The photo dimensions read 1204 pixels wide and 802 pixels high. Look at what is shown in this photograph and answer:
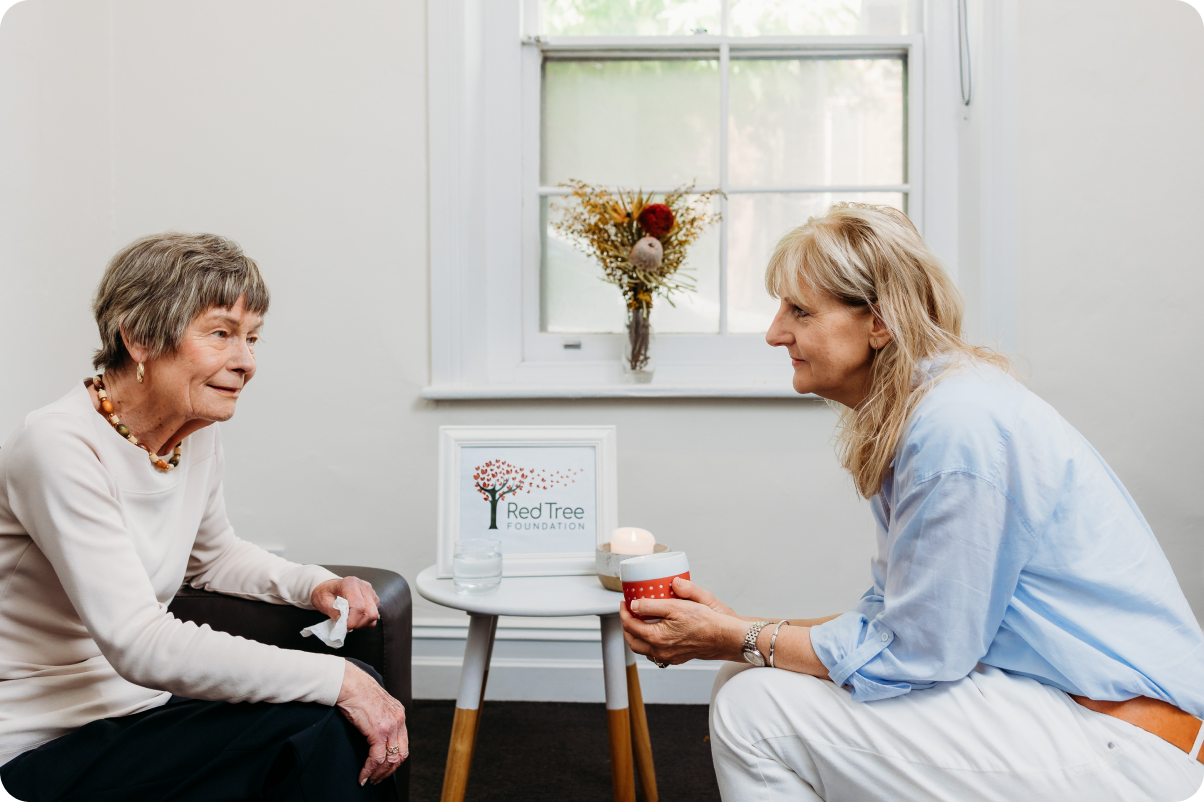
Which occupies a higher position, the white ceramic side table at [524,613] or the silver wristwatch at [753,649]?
the silver wristwatch at [753,649]

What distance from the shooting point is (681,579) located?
110cm

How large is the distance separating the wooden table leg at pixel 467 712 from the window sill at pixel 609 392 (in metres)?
0.78

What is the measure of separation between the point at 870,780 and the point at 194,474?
110 centimetres

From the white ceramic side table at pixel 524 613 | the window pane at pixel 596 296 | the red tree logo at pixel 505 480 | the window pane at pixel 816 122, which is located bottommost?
the white ceramic side table at pixel 524 613

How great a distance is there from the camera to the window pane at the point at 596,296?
2320 millimetres

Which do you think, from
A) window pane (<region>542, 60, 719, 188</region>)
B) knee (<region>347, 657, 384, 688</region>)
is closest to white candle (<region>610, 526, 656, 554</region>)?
knee (<region>347, 657, 384, 688</region>)

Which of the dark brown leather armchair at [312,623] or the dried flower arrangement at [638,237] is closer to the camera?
the dark brown leather armchair at [312,623]

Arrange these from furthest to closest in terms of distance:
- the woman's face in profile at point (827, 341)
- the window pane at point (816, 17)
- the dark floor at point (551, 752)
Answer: the window pane at point (816, 17) < the dark floor at point (551, 752) < the woman's face in profile at point (827, 341)

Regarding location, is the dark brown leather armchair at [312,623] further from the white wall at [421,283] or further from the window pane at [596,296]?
the window pane at [596,296]

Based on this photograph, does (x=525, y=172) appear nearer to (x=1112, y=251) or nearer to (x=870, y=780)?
(x=1112, y=251)

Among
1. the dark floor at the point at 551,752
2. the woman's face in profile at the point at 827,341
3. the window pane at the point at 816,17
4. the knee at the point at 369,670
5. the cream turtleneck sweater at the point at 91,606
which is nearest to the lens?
the cream turtleneck sweater at the point at 91,606

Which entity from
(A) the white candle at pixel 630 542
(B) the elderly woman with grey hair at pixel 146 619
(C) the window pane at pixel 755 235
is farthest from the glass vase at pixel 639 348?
(B) the elderly woman with grey hair at pixel 146 619

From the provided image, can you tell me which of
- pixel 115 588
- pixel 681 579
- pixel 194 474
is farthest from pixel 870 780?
pixel 194 474

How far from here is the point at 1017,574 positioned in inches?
36.7
